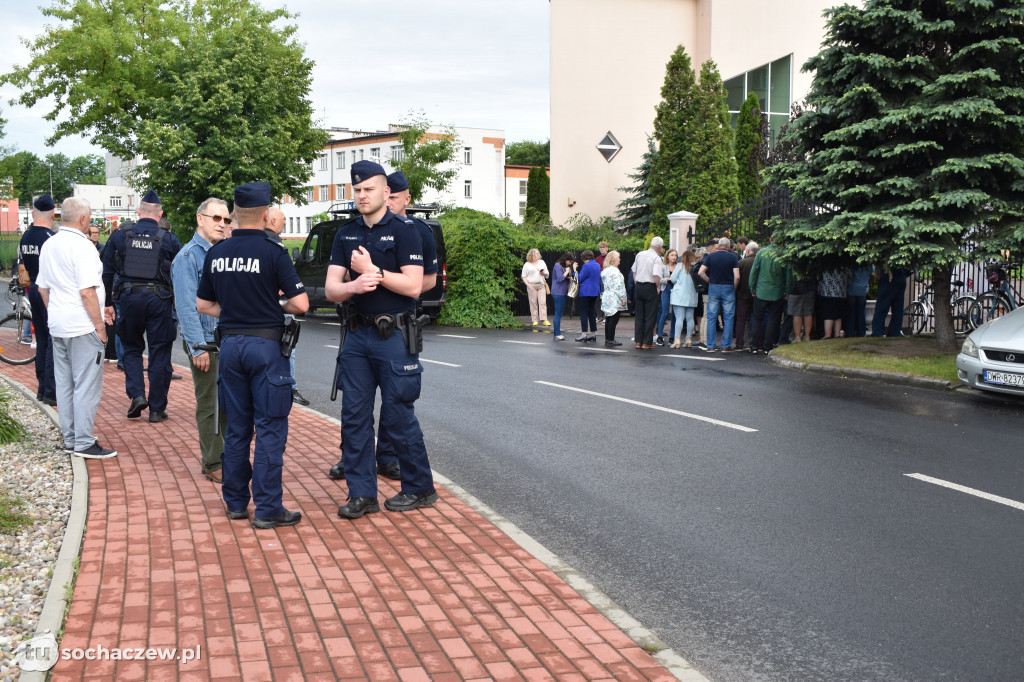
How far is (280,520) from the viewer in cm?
560

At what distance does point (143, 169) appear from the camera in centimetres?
3131

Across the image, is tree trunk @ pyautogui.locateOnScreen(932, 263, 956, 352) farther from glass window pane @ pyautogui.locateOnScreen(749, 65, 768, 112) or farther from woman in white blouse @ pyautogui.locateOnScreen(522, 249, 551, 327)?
glass window pane @ pyautogui.locateOnScreen(749, 65, 768, 112)

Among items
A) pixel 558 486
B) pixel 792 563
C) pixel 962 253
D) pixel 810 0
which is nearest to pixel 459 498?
pixel 558 486

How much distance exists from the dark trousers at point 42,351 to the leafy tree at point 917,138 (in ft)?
34.3

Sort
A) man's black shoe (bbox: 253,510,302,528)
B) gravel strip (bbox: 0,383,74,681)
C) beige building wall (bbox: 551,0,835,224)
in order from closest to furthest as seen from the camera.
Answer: gravel strip (bbox: 0,383,74,681), man's black shoe (bbox: 253,510,302,528), beige building wall (bbox: 551,0,835,224)

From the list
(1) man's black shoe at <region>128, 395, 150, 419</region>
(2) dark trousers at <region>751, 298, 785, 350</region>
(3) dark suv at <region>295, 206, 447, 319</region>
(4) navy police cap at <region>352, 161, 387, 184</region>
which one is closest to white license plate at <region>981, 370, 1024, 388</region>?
(2) dark trousers at <region>751, 298, 785, 350</region>

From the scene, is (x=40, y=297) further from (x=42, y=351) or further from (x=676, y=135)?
(x=676, y=135)

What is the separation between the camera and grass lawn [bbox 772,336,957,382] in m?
12.7

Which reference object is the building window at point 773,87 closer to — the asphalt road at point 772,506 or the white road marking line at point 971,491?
the asphalt road at point 772,506

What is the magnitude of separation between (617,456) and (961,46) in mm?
9768

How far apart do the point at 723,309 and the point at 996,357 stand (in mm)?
6416

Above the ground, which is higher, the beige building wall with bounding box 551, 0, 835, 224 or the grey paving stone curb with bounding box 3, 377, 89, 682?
the beige building wall with bounding box 551, 0, 835, 224

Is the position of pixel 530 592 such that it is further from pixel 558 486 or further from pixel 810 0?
pixel 810 0

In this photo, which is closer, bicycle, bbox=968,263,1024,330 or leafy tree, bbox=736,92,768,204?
bicycle, bbox=968,263,1024,330
